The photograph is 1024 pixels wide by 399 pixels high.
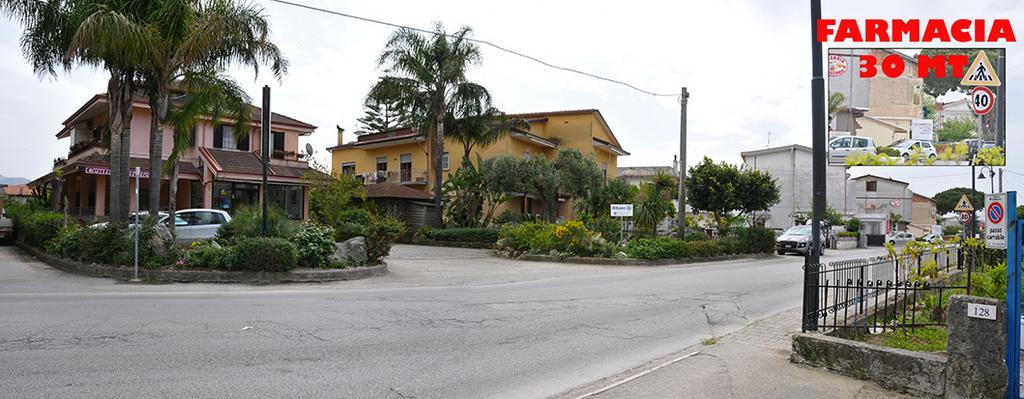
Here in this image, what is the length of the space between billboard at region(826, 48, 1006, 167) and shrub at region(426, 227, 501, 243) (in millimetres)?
21553

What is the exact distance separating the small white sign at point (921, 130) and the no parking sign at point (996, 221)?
6317 millimetres

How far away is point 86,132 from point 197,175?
9.63 metres

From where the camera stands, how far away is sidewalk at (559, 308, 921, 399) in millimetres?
5754

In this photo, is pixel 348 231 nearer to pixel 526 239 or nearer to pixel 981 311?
pixel 526 239

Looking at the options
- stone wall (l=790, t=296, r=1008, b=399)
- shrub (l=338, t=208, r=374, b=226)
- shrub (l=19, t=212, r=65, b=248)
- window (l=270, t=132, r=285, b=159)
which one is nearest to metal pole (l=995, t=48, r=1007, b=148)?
stone wall (l=790, t=296, r=1008, b=399)

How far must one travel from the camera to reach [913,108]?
1117 centimetres

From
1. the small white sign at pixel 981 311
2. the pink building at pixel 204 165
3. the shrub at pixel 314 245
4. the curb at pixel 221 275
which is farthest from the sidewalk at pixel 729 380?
the pink building at pixel 204 165

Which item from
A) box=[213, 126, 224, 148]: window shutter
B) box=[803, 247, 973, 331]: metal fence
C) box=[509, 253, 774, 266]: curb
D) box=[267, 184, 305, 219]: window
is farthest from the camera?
box=[267, 184, 305, 219]: window

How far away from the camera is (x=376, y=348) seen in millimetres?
7641

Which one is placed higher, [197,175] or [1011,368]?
[197,175]

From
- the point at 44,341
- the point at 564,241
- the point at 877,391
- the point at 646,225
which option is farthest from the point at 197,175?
the point at 877,391

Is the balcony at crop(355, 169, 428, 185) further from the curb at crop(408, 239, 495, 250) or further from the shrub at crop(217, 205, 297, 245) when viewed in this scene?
the shrub at crop(217, 205, 297, 245)

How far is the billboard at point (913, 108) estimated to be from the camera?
10656 millimetres

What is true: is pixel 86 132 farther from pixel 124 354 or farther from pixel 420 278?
pixel 124 354
